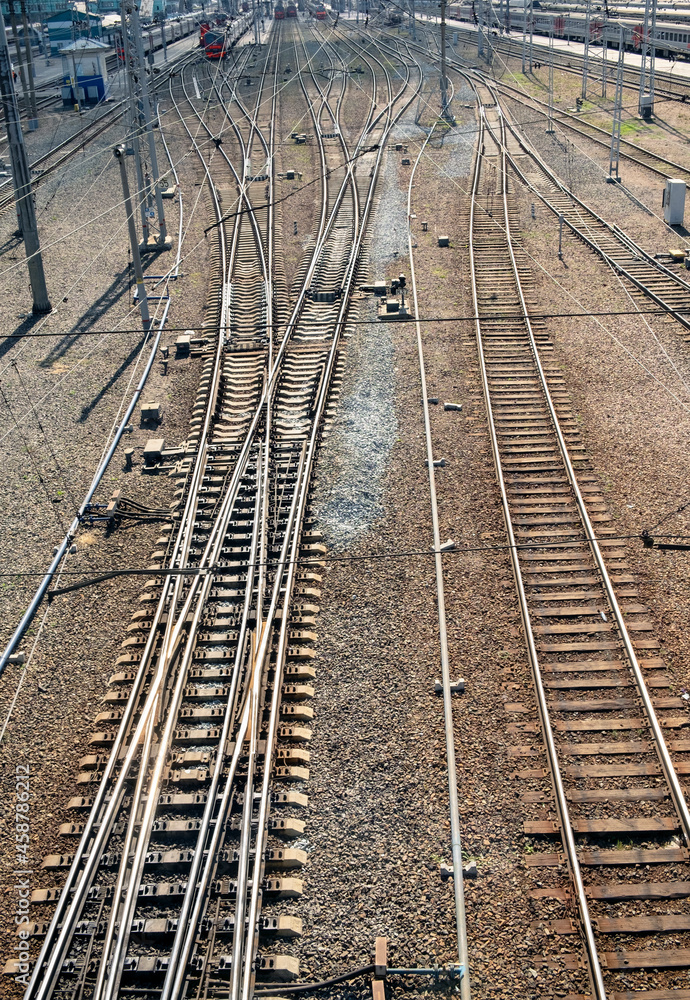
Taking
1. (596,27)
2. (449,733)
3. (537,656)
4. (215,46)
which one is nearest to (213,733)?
(449,733)

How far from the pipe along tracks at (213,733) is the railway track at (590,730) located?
211 centimetres

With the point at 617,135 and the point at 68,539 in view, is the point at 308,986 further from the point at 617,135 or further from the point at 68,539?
the point at 617,135

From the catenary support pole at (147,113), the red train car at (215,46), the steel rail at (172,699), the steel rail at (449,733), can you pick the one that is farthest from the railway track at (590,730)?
the red train car at (215,46)

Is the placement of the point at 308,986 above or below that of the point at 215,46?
below

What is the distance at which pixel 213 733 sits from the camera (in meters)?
8.71

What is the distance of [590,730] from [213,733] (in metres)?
3.44

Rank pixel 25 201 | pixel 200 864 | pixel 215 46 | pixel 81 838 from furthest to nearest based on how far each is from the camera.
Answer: pixel 215 46, pixel 25 201, pixel 81 838, pixel 200 864

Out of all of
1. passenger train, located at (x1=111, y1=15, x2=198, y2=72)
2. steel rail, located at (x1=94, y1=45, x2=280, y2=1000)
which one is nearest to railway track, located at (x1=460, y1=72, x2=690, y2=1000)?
steel rail, located at (x1=94, y1=45, x2=280, y2=1000)

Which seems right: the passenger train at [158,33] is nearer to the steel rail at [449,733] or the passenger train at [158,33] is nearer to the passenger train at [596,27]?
the passenger train at [596,27]

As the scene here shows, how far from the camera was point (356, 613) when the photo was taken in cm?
1029

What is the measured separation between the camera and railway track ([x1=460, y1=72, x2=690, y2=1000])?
7027mm

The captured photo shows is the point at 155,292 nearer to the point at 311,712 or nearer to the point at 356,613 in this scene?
the point at 356,613

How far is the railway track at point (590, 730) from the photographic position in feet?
23.1

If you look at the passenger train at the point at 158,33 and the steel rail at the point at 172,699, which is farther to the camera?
the passenger train at the point at 158,33
